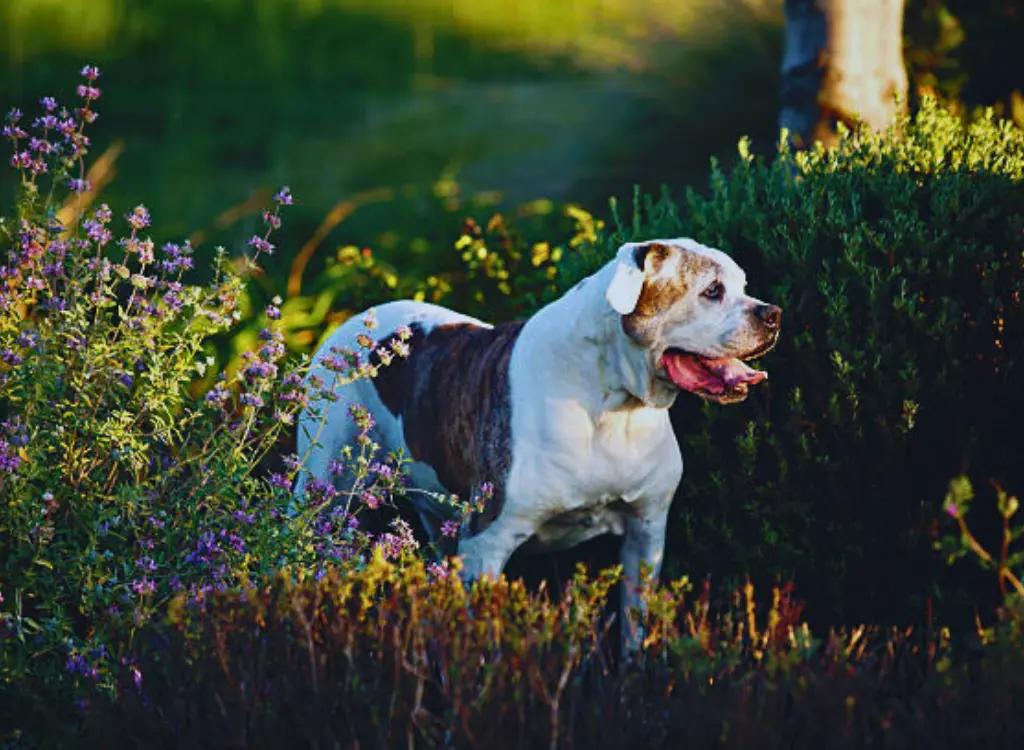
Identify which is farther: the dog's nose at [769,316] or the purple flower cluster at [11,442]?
the dog's nose at [769,316]

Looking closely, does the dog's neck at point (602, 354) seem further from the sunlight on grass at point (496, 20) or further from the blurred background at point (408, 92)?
the sunlight on grass at point (496, 20)

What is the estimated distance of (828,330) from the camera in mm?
4887

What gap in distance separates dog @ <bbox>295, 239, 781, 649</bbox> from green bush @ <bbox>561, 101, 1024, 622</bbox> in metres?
0.34

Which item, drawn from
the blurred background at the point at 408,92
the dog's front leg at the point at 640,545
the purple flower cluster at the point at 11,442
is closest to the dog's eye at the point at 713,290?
the dog's front leg at the point at 640,545

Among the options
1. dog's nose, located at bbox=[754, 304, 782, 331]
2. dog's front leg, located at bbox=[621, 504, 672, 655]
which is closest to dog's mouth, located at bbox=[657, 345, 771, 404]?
dog's nose, located at bbox=[754, 304, 782, 331]

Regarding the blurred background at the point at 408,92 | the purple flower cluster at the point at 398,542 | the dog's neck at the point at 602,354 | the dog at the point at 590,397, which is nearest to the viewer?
the purple flower cluster at the point at 398,542

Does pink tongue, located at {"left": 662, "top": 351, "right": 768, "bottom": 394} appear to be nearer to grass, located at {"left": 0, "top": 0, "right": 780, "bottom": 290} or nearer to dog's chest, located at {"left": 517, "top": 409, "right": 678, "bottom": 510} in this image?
dog's chest, located at {"left": 517, "top": 409, "right": 678, "bottom": 510}

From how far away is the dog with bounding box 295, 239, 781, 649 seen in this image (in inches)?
177

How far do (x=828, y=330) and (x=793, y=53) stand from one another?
7.72 feet

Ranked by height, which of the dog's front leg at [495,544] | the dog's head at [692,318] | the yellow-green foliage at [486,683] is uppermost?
the dog's head at [692,318]

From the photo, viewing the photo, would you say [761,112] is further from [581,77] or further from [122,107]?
[122,107]

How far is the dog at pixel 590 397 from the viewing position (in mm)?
4488

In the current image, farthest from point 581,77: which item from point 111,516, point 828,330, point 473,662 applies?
point 473,662

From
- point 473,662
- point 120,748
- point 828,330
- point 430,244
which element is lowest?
point 120,748
